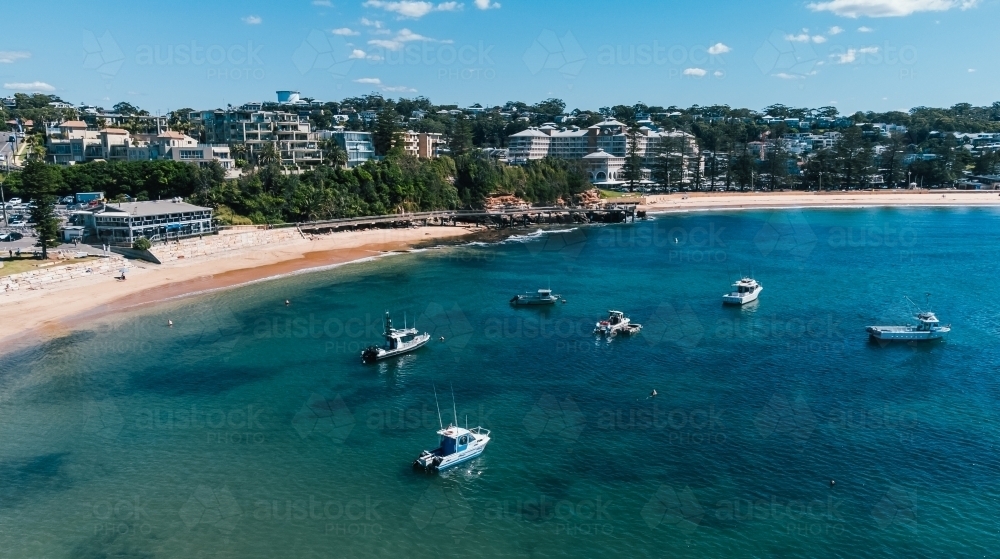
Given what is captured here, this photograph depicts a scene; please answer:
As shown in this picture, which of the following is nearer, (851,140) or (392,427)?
(392,427)

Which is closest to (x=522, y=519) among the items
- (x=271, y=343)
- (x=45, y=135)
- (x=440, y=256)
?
(x=271, y=343)

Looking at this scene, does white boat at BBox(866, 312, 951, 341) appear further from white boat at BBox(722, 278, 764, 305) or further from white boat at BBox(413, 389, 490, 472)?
white boat at BBox(413, 389, 490, 472)

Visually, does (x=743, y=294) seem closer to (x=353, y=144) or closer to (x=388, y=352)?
(x=388, y=352)

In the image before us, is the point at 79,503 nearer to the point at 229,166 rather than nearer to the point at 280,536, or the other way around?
the point at 280,536


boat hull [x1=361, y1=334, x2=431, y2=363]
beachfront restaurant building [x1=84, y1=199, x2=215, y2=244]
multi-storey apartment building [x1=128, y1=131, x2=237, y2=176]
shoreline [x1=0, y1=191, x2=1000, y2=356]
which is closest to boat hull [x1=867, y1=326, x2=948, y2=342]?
boat hull [x1=361, y1=334, x2=431, y2=363]

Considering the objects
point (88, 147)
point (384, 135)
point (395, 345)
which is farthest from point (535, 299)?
point (88, 147)

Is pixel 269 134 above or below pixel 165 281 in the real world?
above
